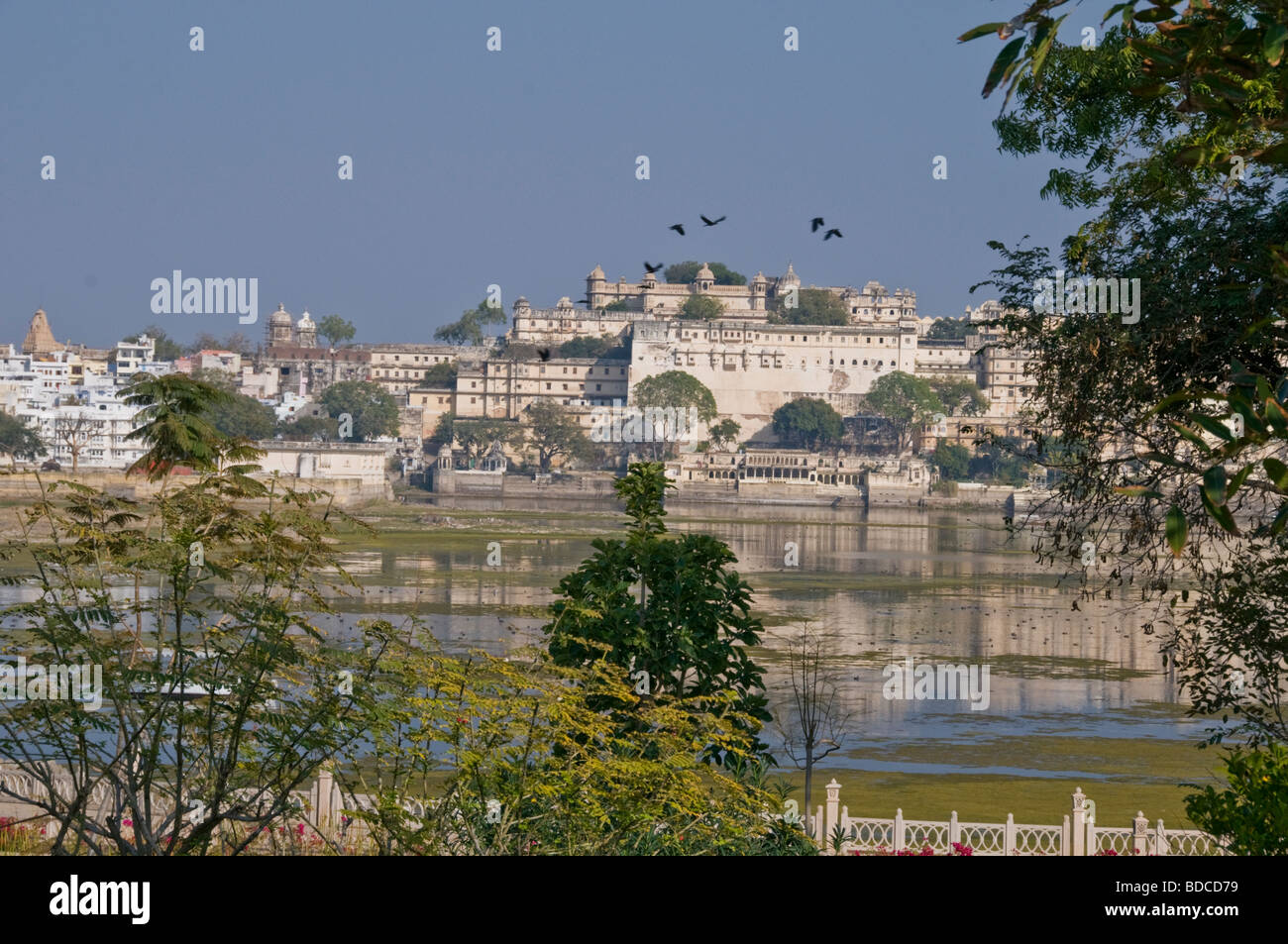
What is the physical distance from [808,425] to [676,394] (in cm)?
815

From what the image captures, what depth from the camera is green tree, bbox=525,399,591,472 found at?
7588 centimetres

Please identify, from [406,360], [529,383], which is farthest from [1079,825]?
[406,360]

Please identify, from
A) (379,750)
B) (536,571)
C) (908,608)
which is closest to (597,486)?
(536,571)

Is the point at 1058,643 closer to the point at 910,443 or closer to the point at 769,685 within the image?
the point at 769,685

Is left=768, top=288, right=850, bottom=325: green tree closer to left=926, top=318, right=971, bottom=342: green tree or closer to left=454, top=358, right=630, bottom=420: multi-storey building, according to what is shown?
left=926, top=318, right=971, bottom=342: green tree

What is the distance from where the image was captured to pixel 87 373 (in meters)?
80.9

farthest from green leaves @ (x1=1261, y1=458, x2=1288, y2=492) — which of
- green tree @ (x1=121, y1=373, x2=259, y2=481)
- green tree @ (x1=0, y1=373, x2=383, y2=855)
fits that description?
green tree @ (x1=121, y1=373, x2=259, y2=481)

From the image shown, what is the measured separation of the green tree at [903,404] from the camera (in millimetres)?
81688

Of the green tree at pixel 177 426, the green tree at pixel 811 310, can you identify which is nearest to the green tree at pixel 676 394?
Answer: the green tree at pixel 811 310

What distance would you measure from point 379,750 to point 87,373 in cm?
8350

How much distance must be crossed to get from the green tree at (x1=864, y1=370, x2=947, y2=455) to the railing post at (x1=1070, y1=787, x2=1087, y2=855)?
73.7 m

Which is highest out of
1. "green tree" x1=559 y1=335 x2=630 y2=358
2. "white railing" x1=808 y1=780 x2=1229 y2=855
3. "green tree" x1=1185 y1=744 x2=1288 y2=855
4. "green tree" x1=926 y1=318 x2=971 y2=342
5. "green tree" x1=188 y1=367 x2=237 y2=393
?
"green tree" x1=926 y1=318 x2=971 y2=342

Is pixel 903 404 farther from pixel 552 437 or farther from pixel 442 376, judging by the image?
pixel 442 376

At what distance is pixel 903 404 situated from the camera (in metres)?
82.2
